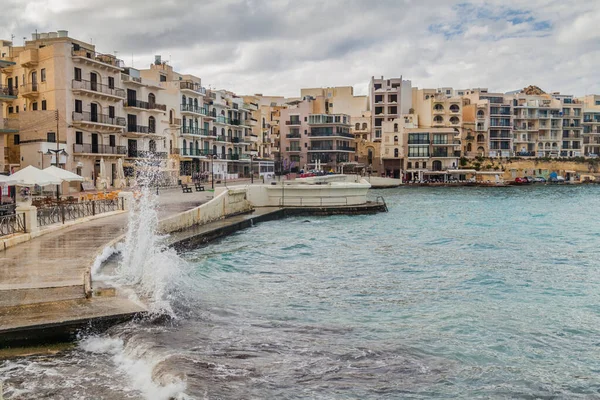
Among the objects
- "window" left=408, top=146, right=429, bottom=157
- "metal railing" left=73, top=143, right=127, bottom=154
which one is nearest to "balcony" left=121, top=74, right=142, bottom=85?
"metal railing" left=73, top=143, right=127, bottom=154

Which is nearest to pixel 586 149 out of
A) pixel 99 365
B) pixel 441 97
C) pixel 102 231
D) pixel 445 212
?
pixel 441 97

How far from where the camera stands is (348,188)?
40.2 m

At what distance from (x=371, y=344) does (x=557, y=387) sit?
10.7 ft

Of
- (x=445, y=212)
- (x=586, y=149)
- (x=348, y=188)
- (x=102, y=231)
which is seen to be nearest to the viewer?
(x=102, y=231)

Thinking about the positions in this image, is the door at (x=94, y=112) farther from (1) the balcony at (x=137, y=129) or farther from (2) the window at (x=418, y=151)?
(2) the window at (x=418, y=151)

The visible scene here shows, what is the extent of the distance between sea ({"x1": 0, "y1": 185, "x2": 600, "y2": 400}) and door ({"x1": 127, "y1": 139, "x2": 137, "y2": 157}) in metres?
34.1

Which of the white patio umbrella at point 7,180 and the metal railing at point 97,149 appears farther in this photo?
the metal railing at point 97,149

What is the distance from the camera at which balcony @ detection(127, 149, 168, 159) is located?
53153mm

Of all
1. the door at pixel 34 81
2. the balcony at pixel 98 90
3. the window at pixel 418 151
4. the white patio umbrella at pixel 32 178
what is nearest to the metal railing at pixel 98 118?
the balcony at pixel 98 90

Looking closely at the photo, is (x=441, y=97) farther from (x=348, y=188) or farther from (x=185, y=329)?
(x=185, y=329)

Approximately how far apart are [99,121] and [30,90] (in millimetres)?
5890

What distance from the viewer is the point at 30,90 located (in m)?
45.2

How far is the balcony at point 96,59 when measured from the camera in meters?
44.7

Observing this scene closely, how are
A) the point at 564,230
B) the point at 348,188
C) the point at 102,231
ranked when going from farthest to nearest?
1. the point at 348,188
2. the point at 564,230
3. the point at 102,231
